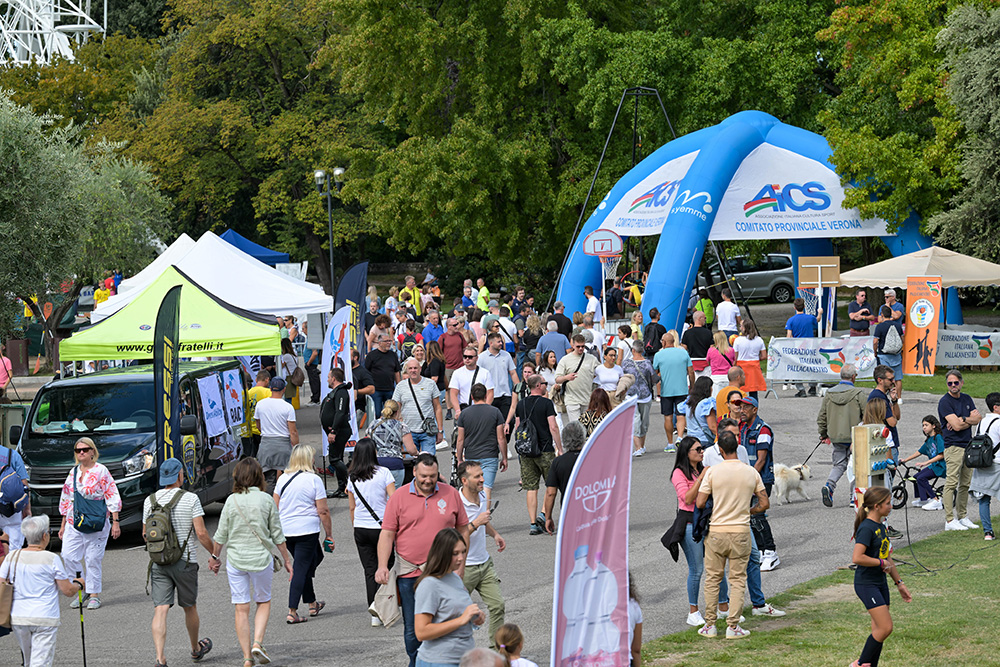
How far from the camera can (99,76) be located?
51.0 m

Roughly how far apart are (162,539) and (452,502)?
238cm

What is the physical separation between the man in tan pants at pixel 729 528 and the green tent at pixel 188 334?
926 cm

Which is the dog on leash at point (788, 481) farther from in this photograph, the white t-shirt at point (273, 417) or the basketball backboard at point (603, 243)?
the basketball backboard at point (603, 243)

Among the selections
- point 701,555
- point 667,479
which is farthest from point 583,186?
point 701,555

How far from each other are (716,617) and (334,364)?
7787 millimetres

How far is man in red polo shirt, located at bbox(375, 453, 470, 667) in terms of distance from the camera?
26.7 ft

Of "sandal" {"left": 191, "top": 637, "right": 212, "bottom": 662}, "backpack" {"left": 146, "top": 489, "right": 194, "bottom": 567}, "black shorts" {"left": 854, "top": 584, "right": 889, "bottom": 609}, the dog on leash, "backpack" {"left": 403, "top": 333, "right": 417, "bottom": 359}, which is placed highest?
"backpack" {"left": 403, "top": 333, "right": 417, "bottom": 359}

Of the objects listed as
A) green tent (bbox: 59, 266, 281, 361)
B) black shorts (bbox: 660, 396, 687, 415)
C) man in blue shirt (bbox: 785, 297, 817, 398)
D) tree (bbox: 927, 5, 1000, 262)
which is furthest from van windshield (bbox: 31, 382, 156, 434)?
tree (bbox: 927, 5, 1000, 262)

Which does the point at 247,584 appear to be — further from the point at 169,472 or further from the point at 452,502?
the point at 452,502

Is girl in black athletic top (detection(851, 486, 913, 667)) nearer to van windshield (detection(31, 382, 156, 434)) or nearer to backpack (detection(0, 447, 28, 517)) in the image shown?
backpack (detection(0, 447, 28, 517))

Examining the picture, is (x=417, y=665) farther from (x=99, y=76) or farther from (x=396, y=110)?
(x=99, y=76)

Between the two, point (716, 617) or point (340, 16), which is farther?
point (340, 16)

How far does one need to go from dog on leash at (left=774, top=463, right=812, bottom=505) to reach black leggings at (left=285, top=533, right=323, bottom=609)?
634cm

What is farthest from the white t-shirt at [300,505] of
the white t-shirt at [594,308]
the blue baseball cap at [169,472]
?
the white t-shirt at [594,308]
